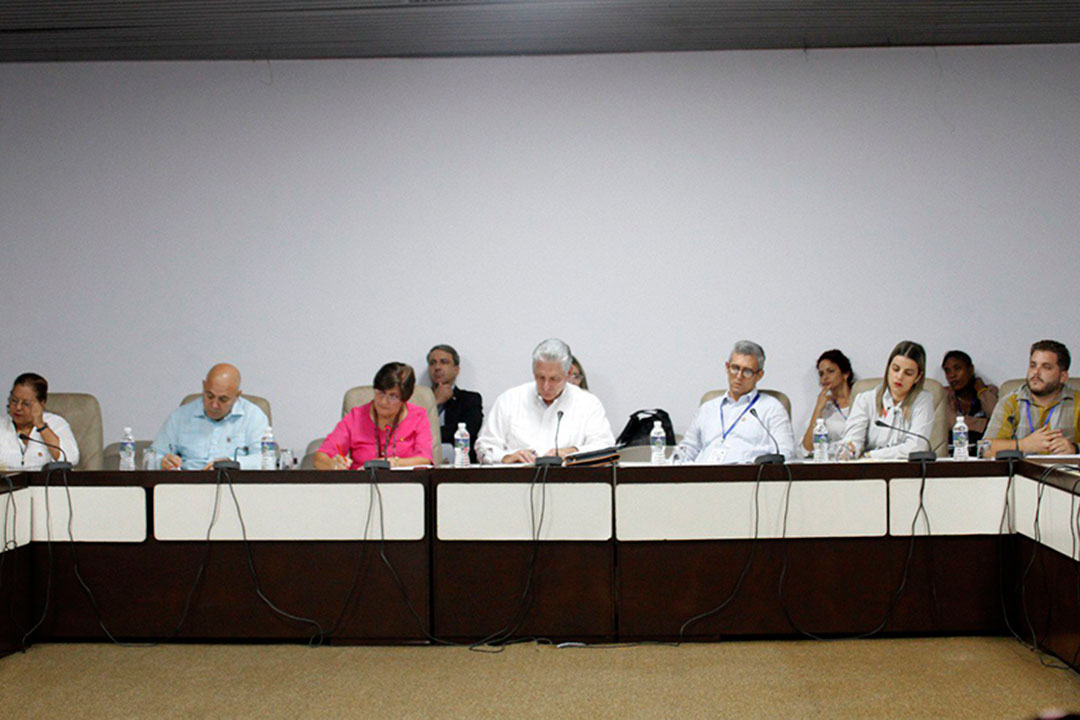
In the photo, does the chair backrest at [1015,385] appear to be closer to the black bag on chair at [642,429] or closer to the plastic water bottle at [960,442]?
the plastic water bottle at [960,442]

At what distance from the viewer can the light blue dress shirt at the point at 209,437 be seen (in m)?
4.18

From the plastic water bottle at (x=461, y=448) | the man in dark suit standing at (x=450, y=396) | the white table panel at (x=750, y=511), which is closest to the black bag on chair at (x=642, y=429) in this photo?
the man in dark suit standing at (x=450, y=396)

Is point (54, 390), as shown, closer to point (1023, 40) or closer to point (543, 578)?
point (543, 578)

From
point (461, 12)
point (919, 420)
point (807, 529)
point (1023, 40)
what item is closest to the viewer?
point (807, 529)

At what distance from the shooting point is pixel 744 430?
4.15 metres

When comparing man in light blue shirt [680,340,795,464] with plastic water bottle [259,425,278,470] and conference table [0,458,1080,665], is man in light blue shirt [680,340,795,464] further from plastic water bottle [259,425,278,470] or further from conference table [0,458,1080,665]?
plastic water bottle [259,425,278,470]

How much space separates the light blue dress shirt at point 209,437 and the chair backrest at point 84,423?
0.53 meters

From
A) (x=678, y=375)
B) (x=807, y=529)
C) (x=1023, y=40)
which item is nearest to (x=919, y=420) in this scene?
(x=807, y=529)

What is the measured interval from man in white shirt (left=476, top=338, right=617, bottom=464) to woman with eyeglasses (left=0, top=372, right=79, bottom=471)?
1919mm

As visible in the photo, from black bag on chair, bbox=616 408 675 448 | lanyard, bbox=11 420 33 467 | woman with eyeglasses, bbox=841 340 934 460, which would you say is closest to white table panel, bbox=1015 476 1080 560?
woman with eyeglasses, bbox=841 340 934 460

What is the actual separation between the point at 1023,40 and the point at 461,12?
3300mm

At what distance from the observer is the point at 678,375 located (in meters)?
5.64

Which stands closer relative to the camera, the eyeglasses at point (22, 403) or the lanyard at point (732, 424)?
the lanyard at point (732, 424)

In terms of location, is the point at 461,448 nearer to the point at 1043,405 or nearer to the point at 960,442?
the point at 960,442
